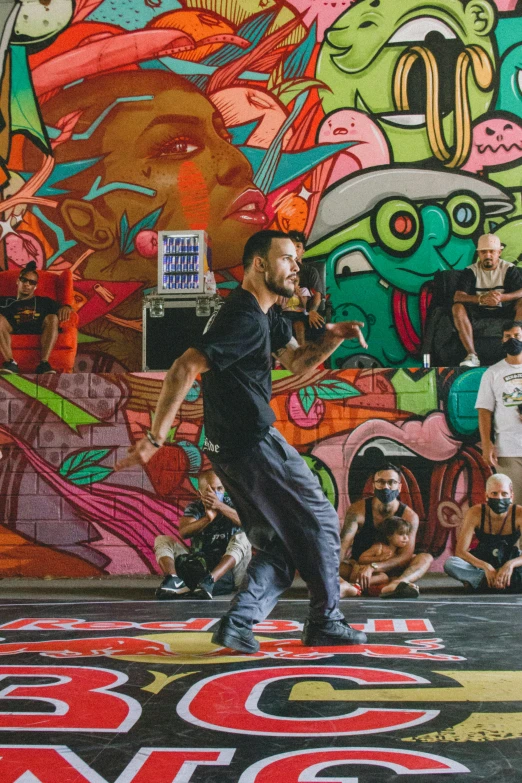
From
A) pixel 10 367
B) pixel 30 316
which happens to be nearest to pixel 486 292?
pixel 30 316

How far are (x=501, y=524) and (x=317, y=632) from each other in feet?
10.7

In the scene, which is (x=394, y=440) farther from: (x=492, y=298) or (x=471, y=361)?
(x=492, y=298)

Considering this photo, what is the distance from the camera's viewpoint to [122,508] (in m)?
8.08

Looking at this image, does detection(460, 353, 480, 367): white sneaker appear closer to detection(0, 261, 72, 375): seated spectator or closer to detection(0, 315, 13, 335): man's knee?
detection(0, 261, 72, 375): seated spectator

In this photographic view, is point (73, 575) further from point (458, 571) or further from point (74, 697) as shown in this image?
point (74, 697)

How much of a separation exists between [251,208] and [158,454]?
3.71 metres

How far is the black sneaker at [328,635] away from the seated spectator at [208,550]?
2500mm

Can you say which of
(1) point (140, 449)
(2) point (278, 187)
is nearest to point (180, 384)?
(1) point (140, 449)

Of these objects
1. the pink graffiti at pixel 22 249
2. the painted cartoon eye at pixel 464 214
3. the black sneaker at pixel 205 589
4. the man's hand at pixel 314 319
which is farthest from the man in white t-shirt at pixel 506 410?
the pink graffiti at pixel 22 249

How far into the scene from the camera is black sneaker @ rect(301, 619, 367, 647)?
389cm

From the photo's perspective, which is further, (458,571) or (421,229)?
(421,229)

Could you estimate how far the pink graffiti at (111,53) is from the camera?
420 inches

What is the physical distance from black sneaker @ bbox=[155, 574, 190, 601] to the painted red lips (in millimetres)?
5197

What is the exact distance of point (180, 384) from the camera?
351cm
